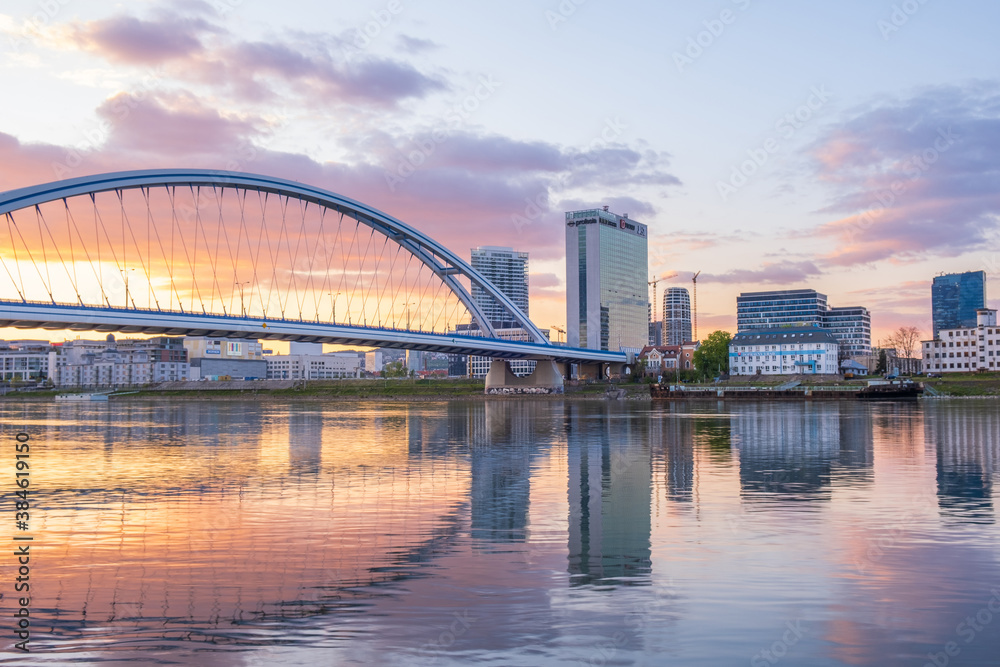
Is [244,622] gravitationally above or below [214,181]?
below

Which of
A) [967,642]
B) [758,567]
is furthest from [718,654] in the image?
[758,567]

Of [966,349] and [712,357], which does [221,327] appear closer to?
[712,357]

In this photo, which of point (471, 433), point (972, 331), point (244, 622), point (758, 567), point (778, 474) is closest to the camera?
point (244, 622)

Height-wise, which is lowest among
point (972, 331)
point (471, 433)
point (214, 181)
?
point (471, 433)

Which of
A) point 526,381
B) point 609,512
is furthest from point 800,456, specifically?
point 526,381

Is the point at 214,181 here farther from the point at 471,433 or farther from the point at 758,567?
the point at 758,567

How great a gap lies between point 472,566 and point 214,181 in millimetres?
66390

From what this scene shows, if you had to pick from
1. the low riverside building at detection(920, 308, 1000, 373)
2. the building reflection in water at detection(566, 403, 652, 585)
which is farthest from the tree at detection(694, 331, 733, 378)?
the building reflection in water at detection(566, 403, 652, 585)

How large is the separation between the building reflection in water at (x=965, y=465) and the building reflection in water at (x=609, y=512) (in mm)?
6432

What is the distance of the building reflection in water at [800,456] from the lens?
21.5m

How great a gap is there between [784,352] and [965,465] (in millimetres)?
120634

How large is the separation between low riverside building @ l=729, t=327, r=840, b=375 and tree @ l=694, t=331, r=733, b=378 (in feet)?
6.00

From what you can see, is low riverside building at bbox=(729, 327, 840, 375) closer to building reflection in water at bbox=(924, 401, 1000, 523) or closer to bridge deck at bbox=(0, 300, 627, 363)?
bridge deck at bbox=(0, 300, 627, 363)

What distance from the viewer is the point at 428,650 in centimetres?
884
